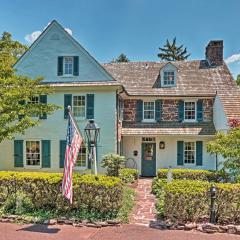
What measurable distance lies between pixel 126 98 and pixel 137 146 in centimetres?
315

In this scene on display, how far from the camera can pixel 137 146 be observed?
19.9m

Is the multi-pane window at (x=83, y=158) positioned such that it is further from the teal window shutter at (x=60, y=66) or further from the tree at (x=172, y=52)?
the tree at (x=172, y=52)

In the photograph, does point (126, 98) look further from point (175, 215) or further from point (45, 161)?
point (175, 215)

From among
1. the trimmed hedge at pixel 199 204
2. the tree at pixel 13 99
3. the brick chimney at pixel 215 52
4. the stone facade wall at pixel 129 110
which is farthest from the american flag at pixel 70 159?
the brick chimney at pixel 215 52

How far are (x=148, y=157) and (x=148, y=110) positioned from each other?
2.99 meters

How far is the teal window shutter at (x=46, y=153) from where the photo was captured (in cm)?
1805

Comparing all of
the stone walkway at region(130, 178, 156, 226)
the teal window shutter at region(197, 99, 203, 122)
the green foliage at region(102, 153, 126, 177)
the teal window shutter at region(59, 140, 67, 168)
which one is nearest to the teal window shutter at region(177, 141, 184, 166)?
the teal window shutter at region(197, 99, 203, 122)

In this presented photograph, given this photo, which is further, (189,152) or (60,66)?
(189,152)

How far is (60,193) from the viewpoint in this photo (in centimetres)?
946

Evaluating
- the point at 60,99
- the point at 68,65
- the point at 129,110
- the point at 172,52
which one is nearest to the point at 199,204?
the point at 60,99

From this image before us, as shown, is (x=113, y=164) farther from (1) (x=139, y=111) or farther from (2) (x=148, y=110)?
(2) (x=148, y=110)

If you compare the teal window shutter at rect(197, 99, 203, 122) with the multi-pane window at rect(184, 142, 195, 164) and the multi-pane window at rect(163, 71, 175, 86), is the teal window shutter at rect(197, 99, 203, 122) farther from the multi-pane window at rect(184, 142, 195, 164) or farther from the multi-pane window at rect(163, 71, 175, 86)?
the multi-pane window at rect(163, 71, 175, 86)

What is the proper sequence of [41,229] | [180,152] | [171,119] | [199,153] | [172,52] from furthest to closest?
1. [172,52]
2. [171,119]
3. [180,152]
4. [199,153]
5. [41,229]

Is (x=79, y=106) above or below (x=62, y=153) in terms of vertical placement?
above
